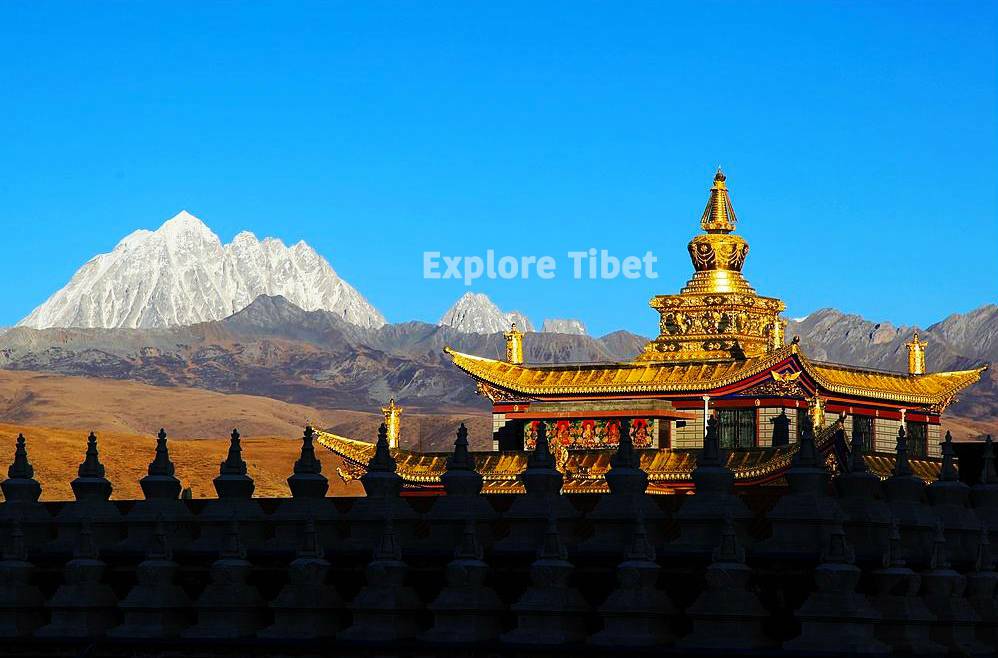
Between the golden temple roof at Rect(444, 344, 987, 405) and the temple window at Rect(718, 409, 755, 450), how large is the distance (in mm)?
1001

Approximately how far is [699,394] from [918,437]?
834 centimetres

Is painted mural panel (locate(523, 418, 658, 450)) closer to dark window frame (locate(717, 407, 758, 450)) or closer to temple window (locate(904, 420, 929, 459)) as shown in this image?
dark window frame (locate(717, 407, 758, 450))

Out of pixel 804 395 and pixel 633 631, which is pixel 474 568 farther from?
pixel 804 395

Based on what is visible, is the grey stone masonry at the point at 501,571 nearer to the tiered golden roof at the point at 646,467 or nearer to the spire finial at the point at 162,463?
the spire finial at the point at 162,463

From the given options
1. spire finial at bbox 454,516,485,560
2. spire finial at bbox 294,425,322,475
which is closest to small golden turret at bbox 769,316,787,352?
spire finial at bbox 294,425,322,475

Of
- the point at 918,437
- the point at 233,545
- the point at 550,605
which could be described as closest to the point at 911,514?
the point at 550,605

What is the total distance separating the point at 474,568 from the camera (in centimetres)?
2594

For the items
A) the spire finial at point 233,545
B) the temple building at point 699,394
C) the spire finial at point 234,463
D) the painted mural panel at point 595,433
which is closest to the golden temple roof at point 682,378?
the temple building at point 699,394

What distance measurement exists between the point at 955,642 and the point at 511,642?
201 inches

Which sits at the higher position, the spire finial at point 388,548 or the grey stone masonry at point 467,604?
the spire finial at point 388,548

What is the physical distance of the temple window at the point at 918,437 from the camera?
212ft

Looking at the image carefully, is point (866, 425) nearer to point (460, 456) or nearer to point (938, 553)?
point (460, 456)

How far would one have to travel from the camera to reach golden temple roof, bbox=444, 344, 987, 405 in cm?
6053

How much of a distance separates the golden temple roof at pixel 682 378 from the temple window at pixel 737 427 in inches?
39.4
